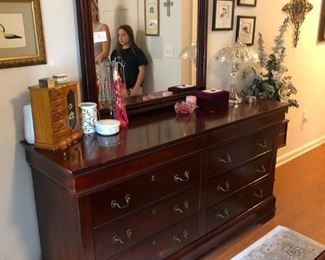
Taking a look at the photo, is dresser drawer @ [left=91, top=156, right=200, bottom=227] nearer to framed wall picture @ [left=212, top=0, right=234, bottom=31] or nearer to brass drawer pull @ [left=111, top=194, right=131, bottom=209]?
brass drawer pull @ [left=111, top=194, right=131, bottom=209]

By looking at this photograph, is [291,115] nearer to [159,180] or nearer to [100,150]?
[159,180]

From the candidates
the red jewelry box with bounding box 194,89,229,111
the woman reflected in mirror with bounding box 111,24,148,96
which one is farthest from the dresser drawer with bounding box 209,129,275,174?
the woman reflected in mirror with bounding box 111,24,148,96

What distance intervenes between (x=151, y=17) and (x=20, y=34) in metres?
0.73

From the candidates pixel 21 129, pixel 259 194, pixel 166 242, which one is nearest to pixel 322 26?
pixel 259 194

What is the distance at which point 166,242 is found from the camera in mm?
1839

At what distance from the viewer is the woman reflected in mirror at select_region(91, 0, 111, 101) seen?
1.74 m

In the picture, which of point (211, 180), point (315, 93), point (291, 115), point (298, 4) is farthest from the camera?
point (315, 93)

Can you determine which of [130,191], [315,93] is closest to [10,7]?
[130,191]

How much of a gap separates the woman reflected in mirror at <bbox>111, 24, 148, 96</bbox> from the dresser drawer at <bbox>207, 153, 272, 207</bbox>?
2.22ft

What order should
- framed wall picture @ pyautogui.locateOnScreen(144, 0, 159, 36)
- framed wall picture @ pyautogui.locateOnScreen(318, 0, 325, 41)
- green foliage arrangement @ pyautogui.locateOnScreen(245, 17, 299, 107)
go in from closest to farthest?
framed wall picture @ pyautogui.locateOnScreen(144, 0, 159, 36)
green foliage arrangement @ pyautogui.locateOnScreen(245, 17, 299, 107)
framed wall picture @ pyautogui.locateOnScreen(318, 0, 325, 41)

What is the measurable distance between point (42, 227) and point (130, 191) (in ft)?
1.83

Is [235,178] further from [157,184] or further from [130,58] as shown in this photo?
[130,58]

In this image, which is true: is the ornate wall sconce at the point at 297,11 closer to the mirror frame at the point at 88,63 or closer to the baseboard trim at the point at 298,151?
the baseboard trim at the point at 298,151

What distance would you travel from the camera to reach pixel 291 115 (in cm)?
342
